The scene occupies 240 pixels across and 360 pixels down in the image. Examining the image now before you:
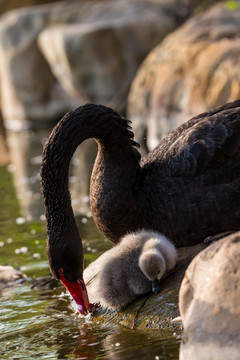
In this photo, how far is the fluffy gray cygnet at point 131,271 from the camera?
3578 mm

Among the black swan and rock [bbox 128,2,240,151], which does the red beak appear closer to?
the black swan

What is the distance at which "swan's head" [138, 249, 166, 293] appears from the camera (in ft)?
Result: 11.4

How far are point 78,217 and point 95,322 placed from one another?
2822 millimetres

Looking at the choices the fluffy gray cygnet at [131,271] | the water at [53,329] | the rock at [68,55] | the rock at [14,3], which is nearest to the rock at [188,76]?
the rock at [68,55]

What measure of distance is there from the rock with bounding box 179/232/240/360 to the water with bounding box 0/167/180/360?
0.67 feet

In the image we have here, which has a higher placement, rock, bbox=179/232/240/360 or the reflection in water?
the reflection in water

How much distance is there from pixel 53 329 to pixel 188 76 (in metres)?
6.21

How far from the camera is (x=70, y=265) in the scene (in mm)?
3668

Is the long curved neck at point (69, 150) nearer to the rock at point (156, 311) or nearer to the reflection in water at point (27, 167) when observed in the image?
the rock at point (156, 311)

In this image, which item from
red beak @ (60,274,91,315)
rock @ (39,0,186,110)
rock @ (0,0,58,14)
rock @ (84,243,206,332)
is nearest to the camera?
rock @ (84,243,206,332)

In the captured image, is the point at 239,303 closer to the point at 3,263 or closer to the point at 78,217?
the point at 3,263

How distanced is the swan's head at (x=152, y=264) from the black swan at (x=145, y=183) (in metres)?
0.37

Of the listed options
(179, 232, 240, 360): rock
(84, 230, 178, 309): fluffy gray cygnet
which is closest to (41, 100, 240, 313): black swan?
(84, 230, 178, 309): fluffy gray cygnet

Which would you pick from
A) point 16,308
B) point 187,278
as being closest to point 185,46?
point 16,308
